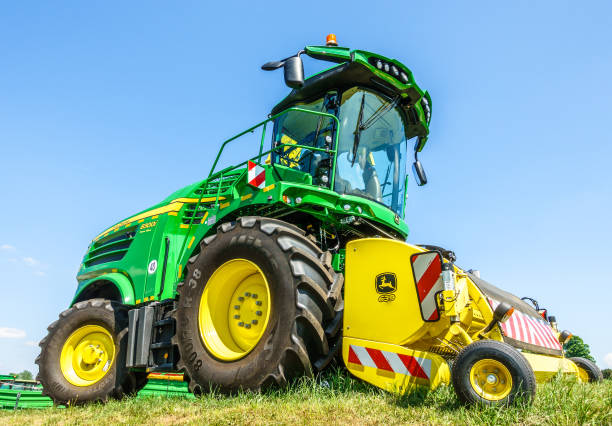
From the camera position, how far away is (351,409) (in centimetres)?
339

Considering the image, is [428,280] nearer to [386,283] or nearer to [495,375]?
[386,283]

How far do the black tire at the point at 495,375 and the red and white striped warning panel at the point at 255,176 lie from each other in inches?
111

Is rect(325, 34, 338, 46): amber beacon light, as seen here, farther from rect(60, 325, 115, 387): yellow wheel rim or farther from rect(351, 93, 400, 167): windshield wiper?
rect(60, 325, 115, 387): yellow wheel rim

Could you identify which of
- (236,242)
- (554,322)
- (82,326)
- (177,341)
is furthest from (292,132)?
(554,322)

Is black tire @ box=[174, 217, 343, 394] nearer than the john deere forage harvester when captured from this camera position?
No

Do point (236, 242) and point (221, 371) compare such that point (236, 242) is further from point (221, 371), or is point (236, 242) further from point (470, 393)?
point (470, 393)

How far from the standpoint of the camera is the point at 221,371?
4523 mm

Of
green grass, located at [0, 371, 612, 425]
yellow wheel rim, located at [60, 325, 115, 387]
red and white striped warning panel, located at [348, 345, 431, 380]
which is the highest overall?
red and white striped warning panel, located at [348, 345, 431, 380]

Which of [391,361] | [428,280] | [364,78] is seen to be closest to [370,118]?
[364,78]

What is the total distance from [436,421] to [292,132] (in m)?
4.03

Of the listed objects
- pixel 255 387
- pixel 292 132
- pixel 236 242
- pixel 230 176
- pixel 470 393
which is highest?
pixel 292 132

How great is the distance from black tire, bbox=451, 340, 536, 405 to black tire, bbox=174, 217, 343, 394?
1.25 m

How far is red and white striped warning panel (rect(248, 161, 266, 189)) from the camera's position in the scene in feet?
Result: 17.6

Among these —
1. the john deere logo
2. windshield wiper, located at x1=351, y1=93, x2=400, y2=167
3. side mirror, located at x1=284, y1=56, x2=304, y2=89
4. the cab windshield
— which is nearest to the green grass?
the john deere logo
